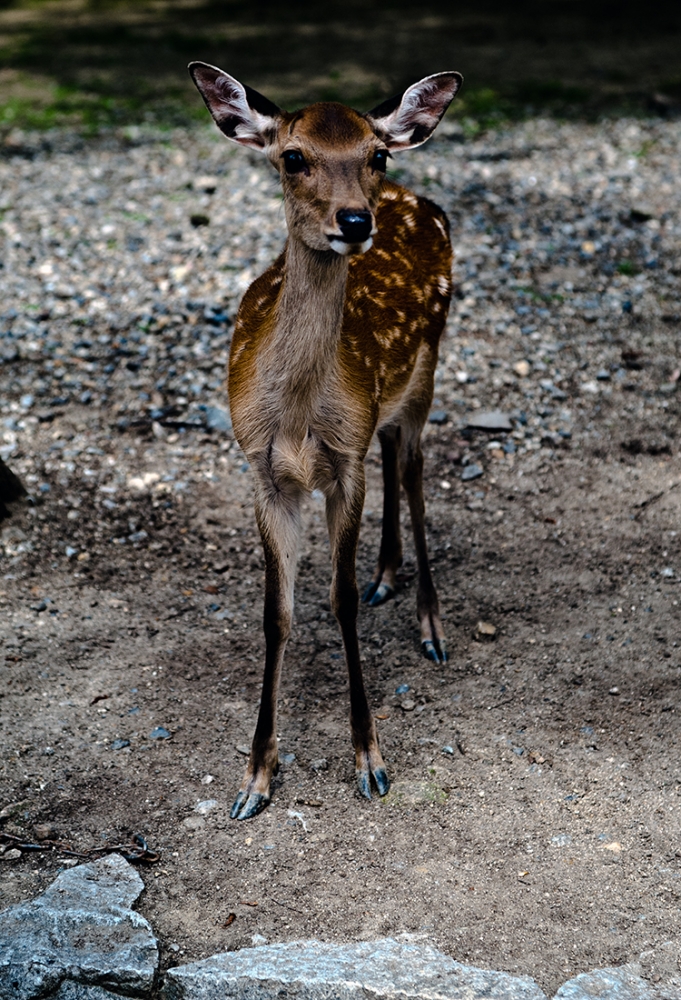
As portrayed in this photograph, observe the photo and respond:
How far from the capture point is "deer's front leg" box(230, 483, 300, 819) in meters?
3.86

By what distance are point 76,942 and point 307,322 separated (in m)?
2.02

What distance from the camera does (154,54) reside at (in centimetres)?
1184

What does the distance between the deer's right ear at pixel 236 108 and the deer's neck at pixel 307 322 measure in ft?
1.25

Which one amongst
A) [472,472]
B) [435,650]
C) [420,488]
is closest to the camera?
[435,650]

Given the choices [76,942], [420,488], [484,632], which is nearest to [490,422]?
[420,488]

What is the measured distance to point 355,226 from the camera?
3195 millimetres

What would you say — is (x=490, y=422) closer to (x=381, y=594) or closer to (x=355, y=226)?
(x=381, y=594)

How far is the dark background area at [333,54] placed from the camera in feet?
33.9

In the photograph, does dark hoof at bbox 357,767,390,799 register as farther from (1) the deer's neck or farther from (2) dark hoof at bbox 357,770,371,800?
(1) the deer's neck

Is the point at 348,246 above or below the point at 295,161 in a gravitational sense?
below

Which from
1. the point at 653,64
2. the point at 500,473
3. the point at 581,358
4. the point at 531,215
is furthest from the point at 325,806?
the point at 653,64

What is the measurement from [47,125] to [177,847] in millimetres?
8053

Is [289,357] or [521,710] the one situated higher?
[289,357]

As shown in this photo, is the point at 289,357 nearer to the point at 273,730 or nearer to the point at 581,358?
the point at 273,730
